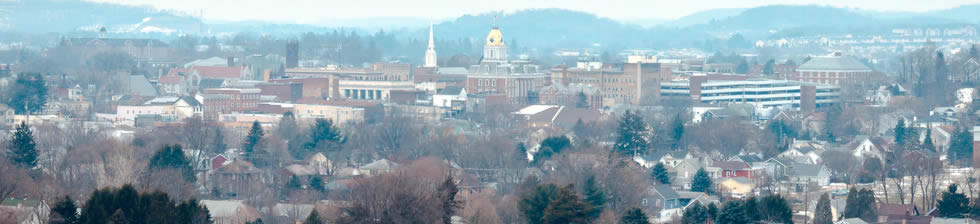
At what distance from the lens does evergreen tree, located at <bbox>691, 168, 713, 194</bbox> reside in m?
47.3

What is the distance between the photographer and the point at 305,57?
401ft

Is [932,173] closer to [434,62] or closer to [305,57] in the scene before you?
[434,62]

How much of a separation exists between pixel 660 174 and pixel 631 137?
7366 mm

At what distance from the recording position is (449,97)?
254 feet

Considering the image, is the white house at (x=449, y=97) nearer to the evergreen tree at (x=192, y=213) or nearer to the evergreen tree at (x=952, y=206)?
the evergreen tree at (x=952, y=206)

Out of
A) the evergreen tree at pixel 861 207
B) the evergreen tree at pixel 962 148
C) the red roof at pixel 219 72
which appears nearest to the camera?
the evergreen tree at pixel 861 207

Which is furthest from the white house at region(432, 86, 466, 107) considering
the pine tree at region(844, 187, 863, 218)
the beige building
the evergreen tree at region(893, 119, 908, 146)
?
the pine tree at region(844, 187, 863, 218)

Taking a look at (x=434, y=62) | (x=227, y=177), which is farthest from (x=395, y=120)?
(x=434, y=62)

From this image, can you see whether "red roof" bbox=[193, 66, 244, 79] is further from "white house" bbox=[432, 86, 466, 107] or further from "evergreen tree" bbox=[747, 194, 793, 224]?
"evergreen tree" bbox=[747, 194, 793, 224]

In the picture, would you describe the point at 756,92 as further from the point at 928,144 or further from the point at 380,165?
the point at 380,165

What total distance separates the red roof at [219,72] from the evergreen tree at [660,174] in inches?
1791

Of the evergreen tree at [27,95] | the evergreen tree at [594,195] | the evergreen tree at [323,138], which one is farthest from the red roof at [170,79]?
the evergreen tree at [594,195]

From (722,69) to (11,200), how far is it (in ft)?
250

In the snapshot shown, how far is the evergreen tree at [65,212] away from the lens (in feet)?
98.9
